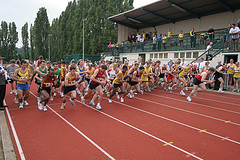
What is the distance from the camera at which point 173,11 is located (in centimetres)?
2311

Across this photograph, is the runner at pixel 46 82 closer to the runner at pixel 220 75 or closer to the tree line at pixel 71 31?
the runner at pixel 220 75

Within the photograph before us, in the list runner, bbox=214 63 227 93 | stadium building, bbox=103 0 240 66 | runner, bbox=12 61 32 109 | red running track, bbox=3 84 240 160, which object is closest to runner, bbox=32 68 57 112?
red running track, bbox=3 84 240 160

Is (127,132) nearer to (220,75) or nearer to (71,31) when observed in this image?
(220,75)

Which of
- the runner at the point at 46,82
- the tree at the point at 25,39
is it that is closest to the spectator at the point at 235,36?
the runner at the point at 46,82

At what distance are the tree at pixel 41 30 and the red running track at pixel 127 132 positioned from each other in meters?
46.6

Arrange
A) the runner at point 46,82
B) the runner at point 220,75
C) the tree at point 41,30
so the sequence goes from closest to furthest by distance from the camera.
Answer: the runner at point 46,82 → the runner at point 220,75 → the tree at point 41,30

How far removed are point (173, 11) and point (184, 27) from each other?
291 cm

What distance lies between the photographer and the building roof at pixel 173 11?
63.2 feet

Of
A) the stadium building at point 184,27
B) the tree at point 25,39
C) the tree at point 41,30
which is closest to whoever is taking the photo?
the stadium building at point 184,27

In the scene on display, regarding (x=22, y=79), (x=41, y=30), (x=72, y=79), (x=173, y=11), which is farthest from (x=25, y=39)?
(x=72, y=79)

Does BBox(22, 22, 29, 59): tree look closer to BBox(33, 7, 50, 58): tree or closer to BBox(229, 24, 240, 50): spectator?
BBox(33, 7, 50, 58): tree

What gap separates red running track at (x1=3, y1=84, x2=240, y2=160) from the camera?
393cm

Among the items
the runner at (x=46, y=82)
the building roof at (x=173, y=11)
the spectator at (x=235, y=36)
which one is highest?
the building roof at (x=173, y=11)

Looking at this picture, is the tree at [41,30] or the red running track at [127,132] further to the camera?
the tree at [41,30]
